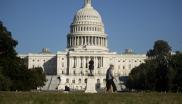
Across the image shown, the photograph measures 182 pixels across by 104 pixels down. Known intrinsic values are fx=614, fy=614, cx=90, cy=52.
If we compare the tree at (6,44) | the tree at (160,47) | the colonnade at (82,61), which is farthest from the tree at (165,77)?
the colonnade at (82,61)

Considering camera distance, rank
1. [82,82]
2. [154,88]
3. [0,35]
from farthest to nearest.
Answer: [82,82]
[154,88]
[0,35]

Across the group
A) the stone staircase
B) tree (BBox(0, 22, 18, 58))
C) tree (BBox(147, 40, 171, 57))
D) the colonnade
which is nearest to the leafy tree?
tree (BBox(0, 22, 18, 58))

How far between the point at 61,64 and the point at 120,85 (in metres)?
48.0

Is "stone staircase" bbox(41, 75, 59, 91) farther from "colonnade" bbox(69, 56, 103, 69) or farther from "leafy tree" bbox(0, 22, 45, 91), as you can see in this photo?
"leafy tree" bbox(0, 22, 45, 91)

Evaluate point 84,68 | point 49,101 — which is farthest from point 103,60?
point 49,101

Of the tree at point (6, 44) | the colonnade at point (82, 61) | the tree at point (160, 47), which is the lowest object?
the tree at point (6, 44)

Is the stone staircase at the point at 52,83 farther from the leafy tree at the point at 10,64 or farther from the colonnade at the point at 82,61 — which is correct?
the leafy tree at the point at 10,64

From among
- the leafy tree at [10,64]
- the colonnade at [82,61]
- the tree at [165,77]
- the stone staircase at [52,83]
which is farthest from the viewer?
the colonnade at [82,61]

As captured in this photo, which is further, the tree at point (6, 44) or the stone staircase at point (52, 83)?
the stone staircase at point (52, 83)

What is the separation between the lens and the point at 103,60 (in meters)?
192

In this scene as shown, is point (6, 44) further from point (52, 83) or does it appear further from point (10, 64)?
point (52, 83)

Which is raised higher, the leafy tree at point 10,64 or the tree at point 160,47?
the tree at point 160,47

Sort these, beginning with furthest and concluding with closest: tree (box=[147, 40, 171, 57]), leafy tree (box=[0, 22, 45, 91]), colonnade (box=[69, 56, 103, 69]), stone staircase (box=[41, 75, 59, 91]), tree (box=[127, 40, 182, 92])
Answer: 1. colonnade (box=[69, 56, 103, 69])
2. tree (box=[147, 40, 171, 57])
3. stone staircase (box=[41, 75, 59, 91])
4. tree (box=[127, 40, 182, 92])
5. leafy tree (box=[0, 22, 45, 91])

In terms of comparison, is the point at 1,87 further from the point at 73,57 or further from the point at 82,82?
the point at 73,57
